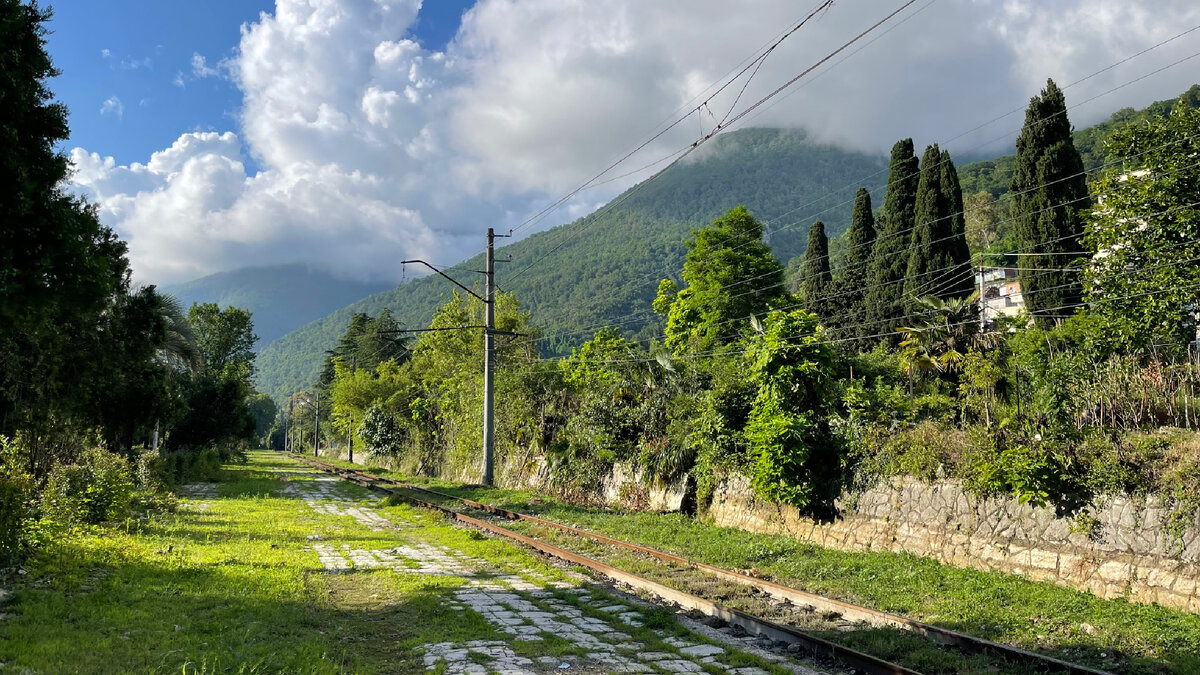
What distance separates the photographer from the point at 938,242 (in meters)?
35.8

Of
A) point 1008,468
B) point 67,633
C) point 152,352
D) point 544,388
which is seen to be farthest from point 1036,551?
point 544,388

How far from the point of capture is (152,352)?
1523 centimetres

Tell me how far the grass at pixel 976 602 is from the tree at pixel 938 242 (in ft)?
85.4

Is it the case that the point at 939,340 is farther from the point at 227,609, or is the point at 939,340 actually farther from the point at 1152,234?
the point at 227,609

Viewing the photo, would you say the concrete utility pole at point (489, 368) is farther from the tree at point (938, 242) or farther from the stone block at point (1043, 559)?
the tree at point (938, 242)

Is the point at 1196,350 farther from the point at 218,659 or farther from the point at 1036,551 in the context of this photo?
the point at 218,659

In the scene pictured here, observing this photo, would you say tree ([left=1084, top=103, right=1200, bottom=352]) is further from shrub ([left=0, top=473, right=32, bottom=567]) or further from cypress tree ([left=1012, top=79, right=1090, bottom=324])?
shrub ([left=0, top=473, right=32, bottom=567])

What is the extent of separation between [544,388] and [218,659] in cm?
2393

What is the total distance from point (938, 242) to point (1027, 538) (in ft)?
93.2

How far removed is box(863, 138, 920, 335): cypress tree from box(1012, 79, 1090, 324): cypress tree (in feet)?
24.8

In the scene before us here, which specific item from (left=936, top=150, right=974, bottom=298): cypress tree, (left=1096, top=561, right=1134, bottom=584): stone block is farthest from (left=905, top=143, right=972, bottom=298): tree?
(left=1096, top=561, right=1134, bottom=584): stone block

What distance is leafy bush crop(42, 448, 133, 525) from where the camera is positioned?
12.6 metres

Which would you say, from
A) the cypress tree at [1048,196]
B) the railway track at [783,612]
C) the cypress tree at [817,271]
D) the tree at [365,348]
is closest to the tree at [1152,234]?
the railway track at [783,612]

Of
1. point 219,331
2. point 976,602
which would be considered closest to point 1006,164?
point 219,331
